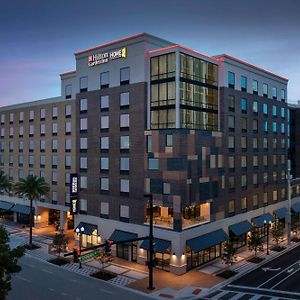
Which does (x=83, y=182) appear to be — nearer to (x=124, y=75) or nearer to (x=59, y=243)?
(x=59, y=243)

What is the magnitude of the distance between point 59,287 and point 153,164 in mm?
17226

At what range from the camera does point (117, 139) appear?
48.1m

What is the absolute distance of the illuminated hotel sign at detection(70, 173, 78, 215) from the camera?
52.1 metres

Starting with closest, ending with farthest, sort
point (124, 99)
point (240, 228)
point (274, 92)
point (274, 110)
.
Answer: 1. point (124, 99)
2. point (240, 228)
3. point (274, 92)
4. point (274, 110)

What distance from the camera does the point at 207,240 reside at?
4425cm

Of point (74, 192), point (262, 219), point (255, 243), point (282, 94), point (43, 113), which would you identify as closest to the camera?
point (255, 243)

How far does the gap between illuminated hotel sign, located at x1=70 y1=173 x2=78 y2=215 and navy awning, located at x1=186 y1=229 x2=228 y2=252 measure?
726 inches

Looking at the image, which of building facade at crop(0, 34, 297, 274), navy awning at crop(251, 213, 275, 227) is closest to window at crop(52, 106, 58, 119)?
building facade at crop(0, 34, 297, 274)

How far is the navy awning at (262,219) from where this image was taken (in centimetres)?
5528

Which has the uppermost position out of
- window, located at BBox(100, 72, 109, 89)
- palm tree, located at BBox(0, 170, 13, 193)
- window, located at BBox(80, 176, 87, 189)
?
window, located at BBox(100, 72, 109, 89)

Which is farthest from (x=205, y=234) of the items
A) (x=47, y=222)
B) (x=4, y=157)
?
(x=4, y=157)

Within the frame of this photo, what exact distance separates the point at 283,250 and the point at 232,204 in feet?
31.1

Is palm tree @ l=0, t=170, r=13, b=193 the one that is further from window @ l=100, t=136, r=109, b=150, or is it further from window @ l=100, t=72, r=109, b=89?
window @ l=100, t=72, r=109, b=89

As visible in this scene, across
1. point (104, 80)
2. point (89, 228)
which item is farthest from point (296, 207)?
point (104, 80)
